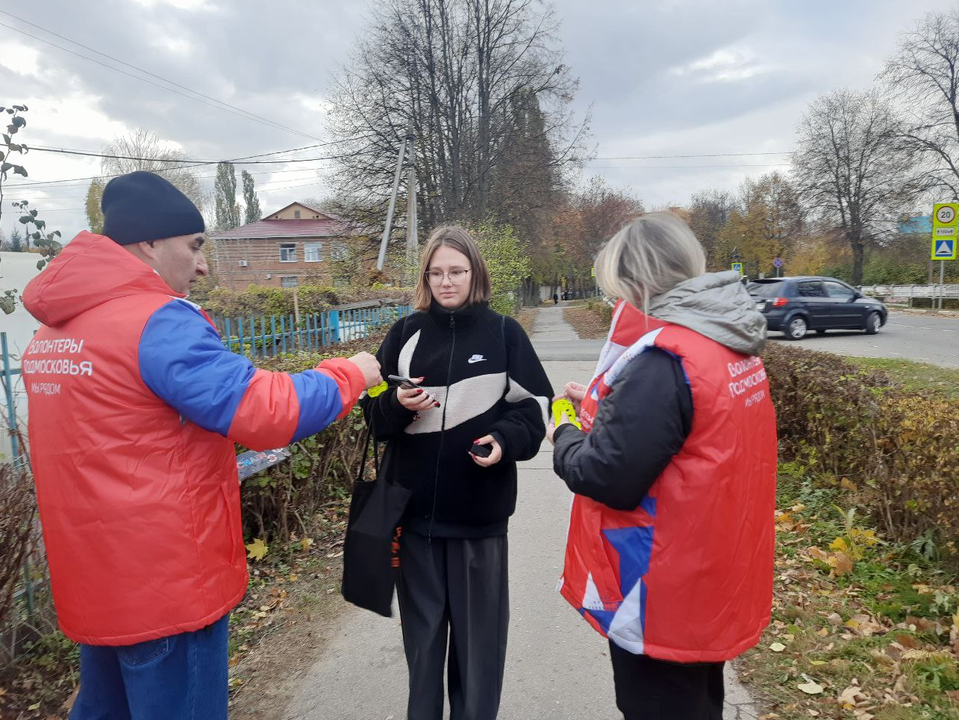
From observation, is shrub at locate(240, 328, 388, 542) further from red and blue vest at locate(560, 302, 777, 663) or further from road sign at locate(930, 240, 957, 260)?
road sign at locate(930, 240, 957, 260)

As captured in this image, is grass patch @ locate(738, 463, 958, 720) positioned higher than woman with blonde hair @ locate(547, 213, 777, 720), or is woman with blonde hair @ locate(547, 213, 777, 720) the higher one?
woman with blonde hair @ locate(547, 213, 777, 720)

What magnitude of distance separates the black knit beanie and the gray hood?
1345 mm

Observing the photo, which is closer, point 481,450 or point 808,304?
point 481,450

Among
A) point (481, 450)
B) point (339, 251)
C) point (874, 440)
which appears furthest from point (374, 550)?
point (339, 251)

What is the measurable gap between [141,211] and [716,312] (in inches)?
61.6

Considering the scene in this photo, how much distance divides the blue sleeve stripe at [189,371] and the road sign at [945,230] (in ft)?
5.98

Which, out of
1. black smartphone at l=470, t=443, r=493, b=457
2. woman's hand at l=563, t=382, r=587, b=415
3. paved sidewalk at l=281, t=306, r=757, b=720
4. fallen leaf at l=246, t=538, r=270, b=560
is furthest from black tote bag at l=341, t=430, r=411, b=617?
fallen leaf at l=246, t=538, r=270, b=560

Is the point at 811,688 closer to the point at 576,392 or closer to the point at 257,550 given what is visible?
the point at 576,392

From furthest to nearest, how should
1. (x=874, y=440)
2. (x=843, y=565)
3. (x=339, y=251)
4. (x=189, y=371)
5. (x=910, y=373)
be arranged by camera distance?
(x=339, y=251), (x=910, y=373), (x=874, y=440), (x=843, y=565), (x=189, y=371)

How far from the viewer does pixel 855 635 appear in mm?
3068

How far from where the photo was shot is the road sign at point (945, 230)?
158cm

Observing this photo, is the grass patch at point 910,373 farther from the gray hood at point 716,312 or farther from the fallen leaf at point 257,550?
the fallen leaf at point 257,550

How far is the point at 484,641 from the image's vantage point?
7.70 ft

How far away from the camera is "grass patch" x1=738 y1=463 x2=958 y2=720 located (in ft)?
8.41
